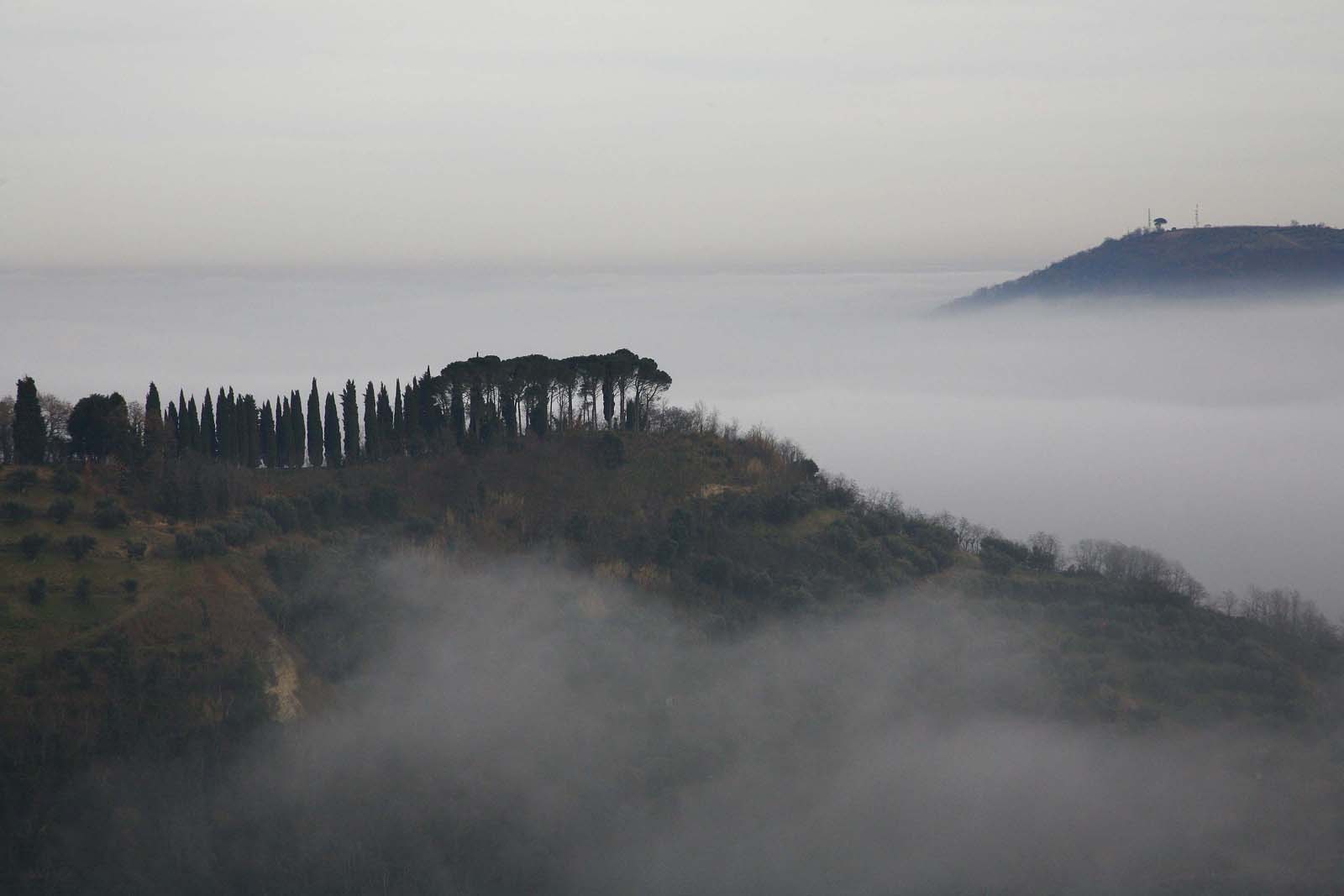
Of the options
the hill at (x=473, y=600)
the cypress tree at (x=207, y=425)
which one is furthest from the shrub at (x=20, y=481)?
the cypress tree at (x=207, y=425)

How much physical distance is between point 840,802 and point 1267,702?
80.7 ft

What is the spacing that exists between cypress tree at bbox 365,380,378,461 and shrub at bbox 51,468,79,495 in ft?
58.7

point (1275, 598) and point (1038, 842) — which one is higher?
point (1275, 598)

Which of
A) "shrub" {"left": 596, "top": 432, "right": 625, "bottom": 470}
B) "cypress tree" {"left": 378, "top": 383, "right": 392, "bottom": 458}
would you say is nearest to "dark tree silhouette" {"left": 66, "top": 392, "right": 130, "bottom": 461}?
"cypress tree" {"left": 378, "top": 383, "right": 392, "bottom": 458}

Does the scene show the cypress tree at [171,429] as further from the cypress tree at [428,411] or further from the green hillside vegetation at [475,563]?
the cypress tree at [428,411]

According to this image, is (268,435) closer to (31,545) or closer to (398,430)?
(398,430)

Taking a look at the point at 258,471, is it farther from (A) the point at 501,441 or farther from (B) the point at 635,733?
(B) the point at 635,733

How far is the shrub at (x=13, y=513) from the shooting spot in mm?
55000

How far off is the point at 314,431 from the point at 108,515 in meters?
16.8

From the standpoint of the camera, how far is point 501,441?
75.2m

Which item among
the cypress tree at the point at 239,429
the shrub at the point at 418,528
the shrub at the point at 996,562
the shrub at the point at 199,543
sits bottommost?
the shrub at the point at 996,562

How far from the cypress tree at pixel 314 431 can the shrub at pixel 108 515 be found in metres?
15.1

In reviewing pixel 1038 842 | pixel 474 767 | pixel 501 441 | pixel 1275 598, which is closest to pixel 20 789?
pixel 474 767

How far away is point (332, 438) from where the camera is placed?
72312 millimetres
